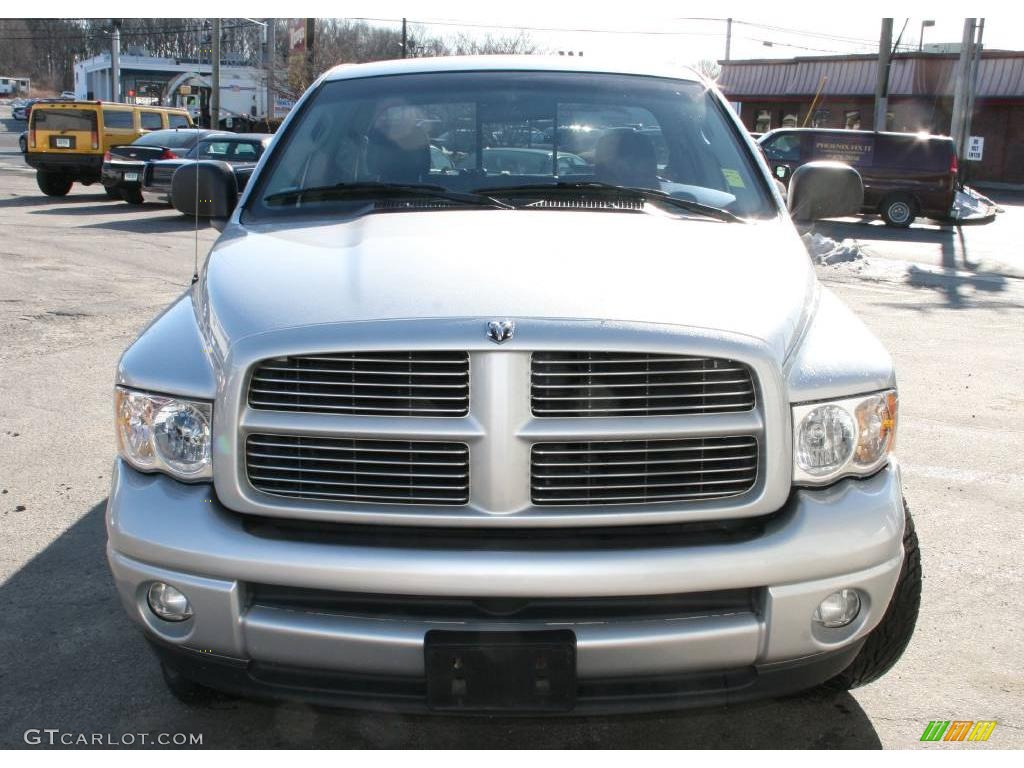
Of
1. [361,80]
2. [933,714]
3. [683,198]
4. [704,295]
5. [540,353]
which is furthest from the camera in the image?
[361,80]

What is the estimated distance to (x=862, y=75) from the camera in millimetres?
41906

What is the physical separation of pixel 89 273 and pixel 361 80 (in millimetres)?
8259

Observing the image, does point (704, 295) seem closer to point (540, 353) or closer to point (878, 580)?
point (540, 353)

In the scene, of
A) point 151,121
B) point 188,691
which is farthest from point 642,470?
point 151,121

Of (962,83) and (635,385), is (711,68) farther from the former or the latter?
(635,385)

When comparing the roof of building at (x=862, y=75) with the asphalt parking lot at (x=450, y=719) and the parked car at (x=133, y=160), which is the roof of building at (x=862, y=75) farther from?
the asphalt parking lot at (x=450, y=719)

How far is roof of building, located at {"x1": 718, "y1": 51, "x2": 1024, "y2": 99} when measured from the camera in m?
38.2

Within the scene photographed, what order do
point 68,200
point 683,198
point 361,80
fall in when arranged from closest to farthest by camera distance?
point 683,198 → point 361,80 → point 68,200

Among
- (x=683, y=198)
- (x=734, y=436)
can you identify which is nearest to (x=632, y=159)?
(x=683, y=198)

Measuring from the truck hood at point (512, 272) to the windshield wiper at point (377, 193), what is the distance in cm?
14

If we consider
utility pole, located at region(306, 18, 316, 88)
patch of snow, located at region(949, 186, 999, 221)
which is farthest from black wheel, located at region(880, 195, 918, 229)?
utility pole, located at region(306, 18, 316, 88)

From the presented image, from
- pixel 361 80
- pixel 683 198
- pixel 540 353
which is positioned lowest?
pixel 540 353

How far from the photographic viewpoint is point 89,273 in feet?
37.4

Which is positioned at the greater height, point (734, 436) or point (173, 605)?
point (734, 436)
